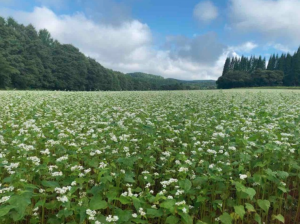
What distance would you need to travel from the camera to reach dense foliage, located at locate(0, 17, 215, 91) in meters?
62.6

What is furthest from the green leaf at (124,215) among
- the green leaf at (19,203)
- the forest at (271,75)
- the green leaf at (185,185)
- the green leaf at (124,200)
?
the forest at (271,75)

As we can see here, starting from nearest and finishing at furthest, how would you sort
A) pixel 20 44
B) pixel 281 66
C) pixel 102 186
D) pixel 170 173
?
pixel 102 186 → pixel 170 173 → pixel 20 44 → pixel 281 66

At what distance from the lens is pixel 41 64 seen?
232ft

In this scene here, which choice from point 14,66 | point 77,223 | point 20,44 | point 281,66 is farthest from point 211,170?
point 281,66

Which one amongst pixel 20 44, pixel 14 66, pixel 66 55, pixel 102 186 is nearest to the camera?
pixel 102 186

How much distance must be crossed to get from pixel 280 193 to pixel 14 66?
2866 inches

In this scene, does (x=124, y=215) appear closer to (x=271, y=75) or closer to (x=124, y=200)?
(x=124, y=200)

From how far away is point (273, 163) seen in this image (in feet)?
17.6

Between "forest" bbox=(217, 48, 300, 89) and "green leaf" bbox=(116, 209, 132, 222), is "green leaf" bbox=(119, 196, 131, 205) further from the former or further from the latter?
"forest" bbox=(217, 48, 300, 89)

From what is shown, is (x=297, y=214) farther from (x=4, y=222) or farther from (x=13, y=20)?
(x=13, y=20)

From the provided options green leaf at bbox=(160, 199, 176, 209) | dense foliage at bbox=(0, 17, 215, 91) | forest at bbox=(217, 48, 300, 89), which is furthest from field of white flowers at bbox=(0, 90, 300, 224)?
forest at bbox=(217, 48, 300, 89)

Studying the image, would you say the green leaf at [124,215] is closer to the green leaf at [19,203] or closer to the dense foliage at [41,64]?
the green leaf at [19,203]

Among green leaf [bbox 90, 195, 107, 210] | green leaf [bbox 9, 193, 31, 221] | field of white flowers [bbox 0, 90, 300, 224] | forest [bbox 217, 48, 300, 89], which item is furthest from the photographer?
forest [bbox 217, 48, 300, 89]

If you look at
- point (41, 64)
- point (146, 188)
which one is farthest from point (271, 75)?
point (146, 188)
